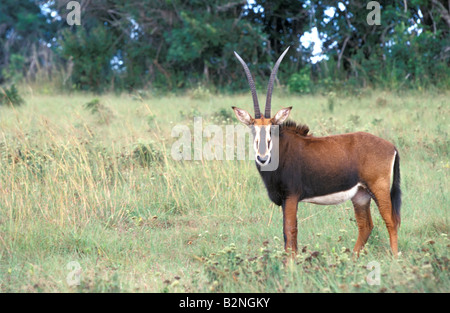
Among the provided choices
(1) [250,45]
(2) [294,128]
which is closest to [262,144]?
(2) [294,128]

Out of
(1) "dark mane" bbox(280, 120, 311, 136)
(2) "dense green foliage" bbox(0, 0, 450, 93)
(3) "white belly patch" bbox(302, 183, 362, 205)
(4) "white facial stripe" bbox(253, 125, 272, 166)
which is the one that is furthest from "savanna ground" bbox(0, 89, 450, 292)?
(2) "dense green foliage" bbox(0, 0, 450, 93)

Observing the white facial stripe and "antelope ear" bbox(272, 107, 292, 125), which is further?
"antelope ear" bbox(272, 107, 292, 125)

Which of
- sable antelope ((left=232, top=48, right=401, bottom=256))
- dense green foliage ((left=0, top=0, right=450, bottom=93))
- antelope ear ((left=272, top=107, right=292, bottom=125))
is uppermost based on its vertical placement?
dense green foliage ((left=0, top=0, right=450, bottom=93))

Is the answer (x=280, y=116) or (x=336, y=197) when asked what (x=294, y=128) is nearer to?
(x=280, y=116)

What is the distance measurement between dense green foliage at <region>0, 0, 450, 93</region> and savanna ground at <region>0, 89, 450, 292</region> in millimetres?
5433

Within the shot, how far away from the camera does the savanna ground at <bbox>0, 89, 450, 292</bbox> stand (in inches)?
171

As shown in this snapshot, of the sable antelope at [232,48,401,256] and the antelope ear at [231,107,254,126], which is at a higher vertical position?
the antelope ear at [231,107,254,126]

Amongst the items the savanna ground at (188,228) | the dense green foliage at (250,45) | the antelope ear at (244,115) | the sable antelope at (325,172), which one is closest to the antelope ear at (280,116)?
the sable antelope at (325,172)

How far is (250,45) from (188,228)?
38.4 ft

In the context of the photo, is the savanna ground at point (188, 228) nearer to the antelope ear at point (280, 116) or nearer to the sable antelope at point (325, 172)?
the sable antelope at point (325, 172)

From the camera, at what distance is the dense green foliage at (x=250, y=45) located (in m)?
14.8

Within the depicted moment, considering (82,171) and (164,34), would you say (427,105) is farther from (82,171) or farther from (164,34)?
Result: (164,34)

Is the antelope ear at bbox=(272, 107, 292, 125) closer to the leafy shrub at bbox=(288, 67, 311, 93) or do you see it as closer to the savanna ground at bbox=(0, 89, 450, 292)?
the savanna ground at bbox=(0, 89, 450, 292)
